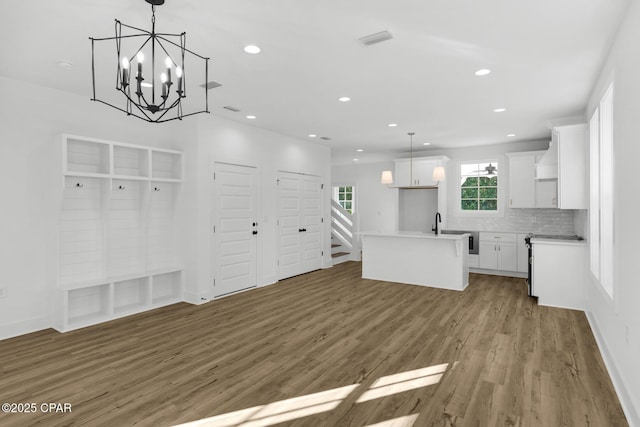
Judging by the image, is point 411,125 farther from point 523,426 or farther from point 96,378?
point 96,378

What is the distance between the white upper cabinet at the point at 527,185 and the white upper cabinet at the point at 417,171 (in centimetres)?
143

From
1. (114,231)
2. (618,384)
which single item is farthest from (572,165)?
(114,231)

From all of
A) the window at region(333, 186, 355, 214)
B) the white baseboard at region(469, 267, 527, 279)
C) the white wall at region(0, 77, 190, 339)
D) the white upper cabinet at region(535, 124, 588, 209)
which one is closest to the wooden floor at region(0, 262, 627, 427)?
the white wall at region(0, 77, 190, 339)

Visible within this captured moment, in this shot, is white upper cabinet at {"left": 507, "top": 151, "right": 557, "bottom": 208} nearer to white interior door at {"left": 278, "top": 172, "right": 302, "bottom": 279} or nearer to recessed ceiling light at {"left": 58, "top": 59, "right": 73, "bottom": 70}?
white interior door at {"left": 278, "top": 172, "right": 302, "bottom": 279}

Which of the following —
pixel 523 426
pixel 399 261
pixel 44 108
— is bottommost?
pixel 523 426

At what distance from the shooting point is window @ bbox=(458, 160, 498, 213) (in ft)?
25.1

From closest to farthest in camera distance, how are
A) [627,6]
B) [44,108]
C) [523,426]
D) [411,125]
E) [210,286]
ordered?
[523,426] → [627,6] → [44,108] → [210,286] → [411,125]

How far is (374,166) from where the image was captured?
9.84 metres

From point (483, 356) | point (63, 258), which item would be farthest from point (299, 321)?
point (63, 258)

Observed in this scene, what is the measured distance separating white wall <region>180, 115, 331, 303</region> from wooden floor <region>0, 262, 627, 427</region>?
720 millimetres

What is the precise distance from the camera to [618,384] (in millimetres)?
2668

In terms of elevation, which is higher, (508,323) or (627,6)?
(627,6)

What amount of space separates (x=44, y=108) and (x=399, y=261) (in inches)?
224

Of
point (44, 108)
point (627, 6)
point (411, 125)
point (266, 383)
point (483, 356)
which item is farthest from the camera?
point (411, 125)
